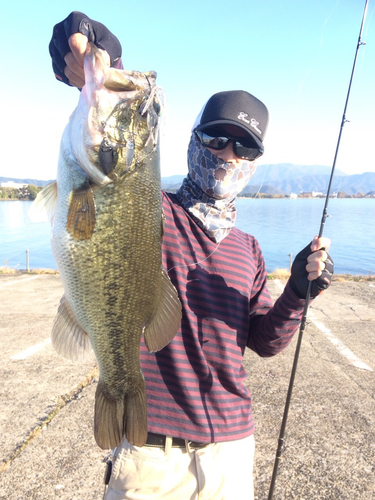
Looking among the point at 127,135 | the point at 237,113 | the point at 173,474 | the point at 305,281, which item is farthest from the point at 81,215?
the point at 173,474

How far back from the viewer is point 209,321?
2.05 meters

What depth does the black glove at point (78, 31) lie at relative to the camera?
1.70m

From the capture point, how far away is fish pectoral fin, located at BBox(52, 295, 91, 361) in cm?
176

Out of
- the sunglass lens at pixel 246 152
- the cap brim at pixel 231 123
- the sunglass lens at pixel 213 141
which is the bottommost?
the sunglass lens at pixel 246 152

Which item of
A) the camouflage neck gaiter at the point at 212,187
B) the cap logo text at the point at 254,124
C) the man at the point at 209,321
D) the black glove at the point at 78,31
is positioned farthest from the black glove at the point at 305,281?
the black glove at the point at 78,31

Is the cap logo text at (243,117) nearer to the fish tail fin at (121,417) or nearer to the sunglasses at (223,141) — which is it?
the sunglasses at (223,141)

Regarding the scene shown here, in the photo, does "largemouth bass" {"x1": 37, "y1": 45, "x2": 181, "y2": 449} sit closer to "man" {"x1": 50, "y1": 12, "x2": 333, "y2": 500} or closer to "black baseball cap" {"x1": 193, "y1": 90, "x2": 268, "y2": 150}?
"man" {"x1": 50, "y1": 12, "x2": 333, "y2": 500}

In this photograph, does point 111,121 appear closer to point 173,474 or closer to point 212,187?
point 212,187

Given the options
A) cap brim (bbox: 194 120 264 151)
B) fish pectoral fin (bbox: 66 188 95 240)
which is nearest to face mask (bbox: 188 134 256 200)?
cap brim (bbox: 194 120 264 151)

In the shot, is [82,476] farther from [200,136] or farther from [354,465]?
[200,136]

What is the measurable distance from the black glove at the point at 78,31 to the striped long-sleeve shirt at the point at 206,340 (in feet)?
2.85

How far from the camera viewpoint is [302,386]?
15.9 ft

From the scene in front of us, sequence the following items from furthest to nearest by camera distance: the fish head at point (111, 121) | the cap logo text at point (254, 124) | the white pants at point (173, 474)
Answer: the cap logo text at point (254, 124) < the white pants at point (173, 474) < the fish head at point (111, 121)

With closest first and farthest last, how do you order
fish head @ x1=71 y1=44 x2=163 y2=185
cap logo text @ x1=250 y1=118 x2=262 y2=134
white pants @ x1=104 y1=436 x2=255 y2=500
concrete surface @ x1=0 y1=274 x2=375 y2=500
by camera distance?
fish head @ x1=71 y1=44 x2=163 y2=185, white pants @ x1=104 y1=436 x2=255 y2=500, cap logo text @ x1=250 y1=118 x2=262 y2=134, concrete surface @ x1=0 y1=274 x2=375 y2=500
